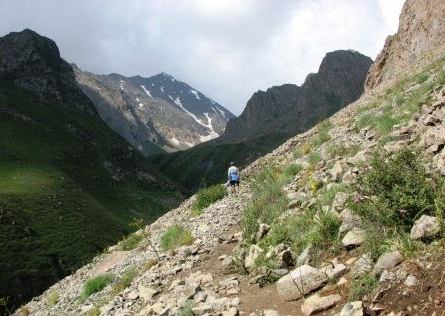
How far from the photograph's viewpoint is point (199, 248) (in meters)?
16.0

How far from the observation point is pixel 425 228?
8891 mm

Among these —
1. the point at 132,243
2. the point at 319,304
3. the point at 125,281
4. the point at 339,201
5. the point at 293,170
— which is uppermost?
the point at 132,243

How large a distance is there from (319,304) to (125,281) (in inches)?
360

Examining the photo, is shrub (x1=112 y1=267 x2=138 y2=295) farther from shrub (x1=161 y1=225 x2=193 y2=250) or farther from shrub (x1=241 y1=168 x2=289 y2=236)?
shrub (x1=241 y1=168 x2=289 y2=236)

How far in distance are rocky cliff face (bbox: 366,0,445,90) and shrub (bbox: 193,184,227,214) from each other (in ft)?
99.3

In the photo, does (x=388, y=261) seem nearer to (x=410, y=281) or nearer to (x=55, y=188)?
(x=410, y=281)

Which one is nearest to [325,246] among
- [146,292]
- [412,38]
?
[146,292]

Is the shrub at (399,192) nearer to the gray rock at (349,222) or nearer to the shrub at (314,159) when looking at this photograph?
the gray rock at (349,222)

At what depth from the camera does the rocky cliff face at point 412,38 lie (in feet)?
181

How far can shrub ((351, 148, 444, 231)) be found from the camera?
9531 millimetres

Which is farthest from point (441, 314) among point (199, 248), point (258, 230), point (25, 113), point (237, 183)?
point (25, 113)

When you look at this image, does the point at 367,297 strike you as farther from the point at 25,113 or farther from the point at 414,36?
the point at 25,113

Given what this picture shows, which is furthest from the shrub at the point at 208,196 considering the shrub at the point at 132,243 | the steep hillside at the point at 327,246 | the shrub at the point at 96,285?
the shrub at the point at 96,285

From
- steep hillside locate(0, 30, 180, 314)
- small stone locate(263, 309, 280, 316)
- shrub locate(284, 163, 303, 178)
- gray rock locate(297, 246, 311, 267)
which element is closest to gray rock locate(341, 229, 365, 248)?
gray rock locate(297, 246, 311, 267)
